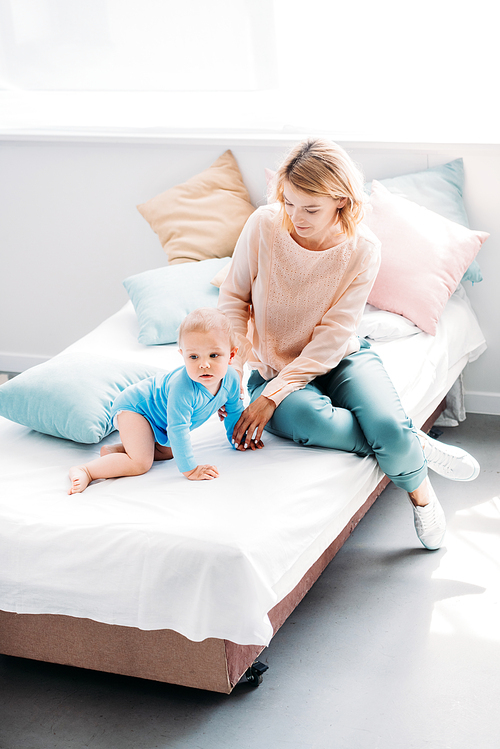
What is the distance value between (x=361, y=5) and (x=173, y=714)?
241 centimetres

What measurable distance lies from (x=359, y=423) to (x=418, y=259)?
2.89ft

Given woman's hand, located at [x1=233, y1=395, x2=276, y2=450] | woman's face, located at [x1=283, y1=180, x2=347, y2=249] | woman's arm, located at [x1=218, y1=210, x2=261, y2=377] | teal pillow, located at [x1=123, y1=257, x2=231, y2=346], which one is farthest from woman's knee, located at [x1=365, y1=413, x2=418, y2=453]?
teal pillow, located at [x1=123, y1=257, x2=231, y2=346]

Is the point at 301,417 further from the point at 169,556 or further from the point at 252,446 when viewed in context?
the point at 169,556

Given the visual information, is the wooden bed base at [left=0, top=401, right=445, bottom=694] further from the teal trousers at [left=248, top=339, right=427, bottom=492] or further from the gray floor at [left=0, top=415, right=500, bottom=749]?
the teal trousers at [left=248, top=339, right=427, bottom=492]

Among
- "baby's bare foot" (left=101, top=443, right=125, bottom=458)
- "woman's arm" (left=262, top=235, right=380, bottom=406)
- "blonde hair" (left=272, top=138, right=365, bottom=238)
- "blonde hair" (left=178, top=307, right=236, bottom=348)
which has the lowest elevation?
"baby's bare foot" (left=101, top=443, right=125, bottom=458)

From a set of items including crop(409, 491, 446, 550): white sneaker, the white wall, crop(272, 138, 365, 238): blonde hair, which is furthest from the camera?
the white wall

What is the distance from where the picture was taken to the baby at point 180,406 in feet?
5.19

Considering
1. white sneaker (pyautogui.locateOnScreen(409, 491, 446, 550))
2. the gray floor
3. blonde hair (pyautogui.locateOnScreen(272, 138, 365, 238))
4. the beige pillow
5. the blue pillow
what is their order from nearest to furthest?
the gray floor → blonde hair (pyautogui.locateOnScreen(272, 138, 365, 238)) → white sneaker (pyautogui.locateOnScreen(409, 491, 446, 550)) → the blue pillow → the beige pillow

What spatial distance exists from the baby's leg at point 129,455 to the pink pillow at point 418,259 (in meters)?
1.09

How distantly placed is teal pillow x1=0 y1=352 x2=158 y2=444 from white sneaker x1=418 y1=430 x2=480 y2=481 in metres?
0.79

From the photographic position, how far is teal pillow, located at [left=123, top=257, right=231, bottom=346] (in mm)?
2463

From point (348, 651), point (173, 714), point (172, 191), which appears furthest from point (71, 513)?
point (172, 191)

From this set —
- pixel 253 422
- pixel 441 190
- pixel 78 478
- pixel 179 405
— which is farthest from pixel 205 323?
pixel 441 190

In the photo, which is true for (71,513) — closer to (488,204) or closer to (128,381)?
(128,381)
